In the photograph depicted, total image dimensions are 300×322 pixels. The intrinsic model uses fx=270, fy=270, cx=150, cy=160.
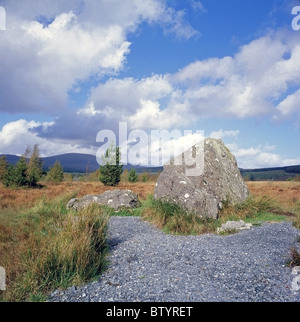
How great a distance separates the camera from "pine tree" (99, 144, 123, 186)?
95.3 feet

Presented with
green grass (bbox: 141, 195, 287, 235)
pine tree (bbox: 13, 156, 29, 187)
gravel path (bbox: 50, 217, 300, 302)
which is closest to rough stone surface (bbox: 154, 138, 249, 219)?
green grass (bbox: 141, 195, 287, 235)

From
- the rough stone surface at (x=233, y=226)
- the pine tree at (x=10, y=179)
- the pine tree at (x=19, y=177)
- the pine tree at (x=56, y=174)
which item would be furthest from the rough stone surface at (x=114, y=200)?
the pine tree at (x=56, y=174)

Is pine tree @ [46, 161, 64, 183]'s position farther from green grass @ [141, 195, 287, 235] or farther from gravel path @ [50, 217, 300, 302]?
gravel path @ [50, 217, 300, 302]

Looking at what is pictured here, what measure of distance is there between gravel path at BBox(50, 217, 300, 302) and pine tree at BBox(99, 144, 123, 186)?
2216 centimetres

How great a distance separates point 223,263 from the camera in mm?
5082

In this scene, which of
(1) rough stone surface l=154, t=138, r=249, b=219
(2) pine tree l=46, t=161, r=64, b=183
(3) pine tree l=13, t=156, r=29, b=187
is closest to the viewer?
(1) rough stone surface l=154, t=138, r=249, b=219

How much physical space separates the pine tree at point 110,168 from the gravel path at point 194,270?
22.2m

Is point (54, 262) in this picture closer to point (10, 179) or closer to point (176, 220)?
point (176, 220)

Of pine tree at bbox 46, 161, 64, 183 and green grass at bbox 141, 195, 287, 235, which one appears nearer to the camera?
green grass at bbox 141, 195, 287, 235

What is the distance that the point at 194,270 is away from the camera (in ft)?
15.6

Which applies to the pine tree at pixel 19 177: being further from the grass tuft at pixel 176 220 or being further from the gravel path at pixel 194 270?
the gravel path at pixel 194 270
